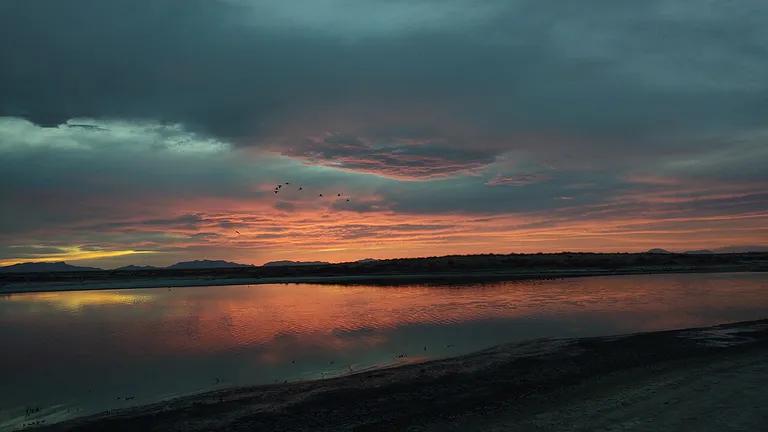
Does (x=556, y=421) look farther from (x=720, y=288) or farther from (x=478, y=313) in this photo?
(x=720, y=288)

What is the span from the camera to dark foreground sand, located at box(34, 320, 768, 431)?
46.8 ft

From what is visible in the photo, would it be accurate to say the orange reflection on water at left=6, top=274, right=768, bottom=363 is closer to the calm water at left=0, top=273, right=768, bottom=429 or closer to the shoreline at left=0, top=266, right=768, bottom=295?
the calm water at left=0, top=273, right=768, bottom=429

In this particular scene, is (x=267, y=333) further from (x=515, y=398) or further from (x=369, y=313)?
(x=515, y=398)

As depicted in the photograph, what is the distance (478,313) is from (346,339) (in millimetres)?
14195

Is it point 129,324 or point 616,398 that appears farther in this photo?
point 129,324

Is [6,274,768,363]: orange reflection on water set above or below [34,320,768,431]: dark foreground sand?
above

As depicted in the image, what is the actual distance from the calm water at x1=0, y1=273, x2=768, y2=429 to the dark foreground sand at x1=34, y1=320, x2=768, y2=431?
350 cm

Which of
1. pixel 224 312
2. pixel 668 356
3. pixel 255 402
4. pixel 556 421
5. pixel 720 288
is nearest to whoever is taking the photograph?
pixel 556 421

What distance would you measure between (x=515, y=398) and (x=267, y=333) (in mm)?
22209

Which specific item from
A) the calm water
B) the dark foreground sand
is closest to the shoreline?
the calm water

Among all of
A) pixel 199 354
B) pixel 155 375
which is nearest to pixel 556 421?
pixel 155 375

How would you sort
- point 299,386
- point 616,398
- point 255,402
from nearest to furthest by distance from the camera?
point 616,398 → point 255,402 → point 299,386

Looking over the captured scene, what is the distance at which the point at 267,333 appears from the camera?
35156 millimetres

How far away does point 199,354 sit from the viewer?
28766 mm
